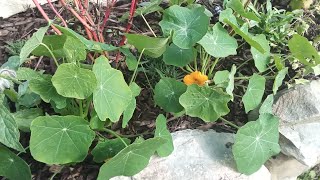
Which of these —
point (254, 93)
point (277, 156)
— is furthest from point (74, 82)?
point (277, 156)

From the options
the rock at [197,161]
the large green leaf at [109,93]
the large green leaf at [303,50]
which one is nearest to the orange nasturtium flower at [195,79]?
the rock at [197,161]

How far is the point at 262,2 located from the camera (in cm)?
271

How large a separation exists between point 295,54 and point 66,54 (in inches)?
41.8

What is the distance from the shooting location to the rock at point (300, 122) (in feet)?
7.22

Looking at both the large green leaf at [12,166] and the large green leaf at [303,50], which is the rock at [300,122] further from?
the large green leaf at [12,166]

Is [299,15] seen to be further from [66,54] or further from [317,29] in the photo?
[66,54]

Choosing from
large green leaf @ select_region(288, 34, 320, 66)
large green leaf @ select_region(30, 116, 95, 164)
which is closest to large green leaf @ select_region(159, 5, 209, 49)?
large green leaf @ select_region(288, 34, 320, 66)

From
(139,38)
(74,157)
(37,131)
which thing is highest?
(139,38)

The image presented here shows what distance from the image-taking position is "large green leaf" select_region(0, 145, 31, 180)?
6.05 feet

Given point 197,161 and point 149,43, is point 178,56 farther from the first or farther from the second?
point 197,161

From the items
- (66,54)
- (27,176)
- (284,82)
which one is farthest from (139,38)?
(284,82)

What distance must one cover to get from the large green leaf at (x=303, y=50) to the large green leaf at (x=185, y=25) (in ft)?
1.40

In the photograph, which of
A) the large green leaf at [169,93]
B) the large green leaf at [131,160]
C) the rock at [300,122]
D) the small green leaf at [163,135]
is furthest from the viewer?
the rock at [300,122]

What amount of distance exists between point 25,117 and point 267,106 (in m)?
1.01
